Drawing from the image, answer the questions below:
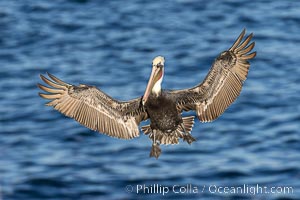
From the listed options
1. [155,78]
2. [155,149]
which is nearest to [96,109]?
[155,149]

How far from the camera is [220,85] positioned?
40.5 feet

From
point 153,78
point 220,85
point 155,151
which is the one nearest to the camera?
point 153,78

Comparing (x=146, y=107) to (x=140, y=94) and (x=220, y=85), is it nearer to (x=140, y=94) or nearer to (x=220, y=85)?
(x=220, y=85)

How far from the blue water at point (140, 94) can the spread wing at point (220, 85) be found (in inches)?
262

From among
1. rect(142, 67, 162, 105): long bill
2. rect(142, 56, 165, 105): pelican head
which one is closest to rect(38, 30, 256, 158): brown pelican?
rect(142, 56, 165, 105): pelican head

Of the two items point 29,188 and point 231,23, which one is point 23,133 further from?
point 231,23

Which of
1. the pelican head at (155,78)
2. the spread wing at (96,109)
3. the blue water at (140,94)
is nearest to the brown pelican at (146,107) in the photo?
the spread wing at (96,109)

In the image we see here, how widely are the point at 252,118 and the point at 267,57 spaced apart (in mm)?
3743

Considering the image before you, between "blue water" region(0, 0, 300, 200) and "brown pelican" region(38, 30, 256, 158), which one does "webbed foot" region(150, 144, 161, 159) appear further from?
"blue water" region(0, 0, 300, 200)

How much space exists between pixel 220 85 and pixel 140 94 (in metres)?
10.2

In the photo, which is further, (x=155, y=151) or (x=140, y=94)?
(x=140, y=94)

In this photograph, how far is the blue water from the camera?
787 inches

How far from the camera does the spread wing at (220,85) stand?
12.2m

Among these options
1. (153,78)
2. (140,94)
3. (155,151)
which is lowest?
(155,151)
